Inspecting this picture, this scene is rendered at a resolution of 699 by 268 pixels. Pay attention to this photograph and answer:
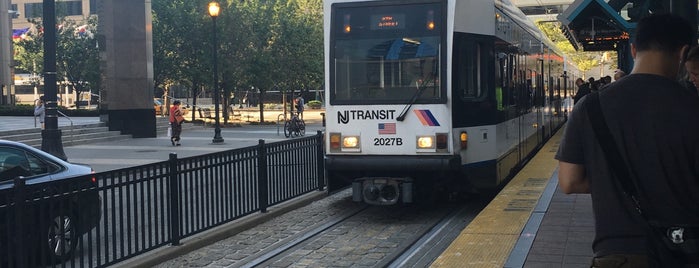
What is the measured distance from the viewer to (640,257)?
255cm

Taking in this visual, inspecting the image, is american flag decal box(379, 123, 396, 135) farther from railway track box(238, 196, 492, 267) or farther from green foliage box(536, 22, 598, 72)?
green foliage box(536, 22, 598, 72)

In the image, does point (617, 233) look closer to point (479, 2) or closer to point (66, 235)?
point (66, 235)

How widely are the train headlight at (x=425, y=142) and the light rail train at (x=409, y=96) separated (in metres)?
0.01

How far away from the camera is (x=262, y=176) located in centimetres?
988

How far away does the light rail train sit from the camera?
9.29 m

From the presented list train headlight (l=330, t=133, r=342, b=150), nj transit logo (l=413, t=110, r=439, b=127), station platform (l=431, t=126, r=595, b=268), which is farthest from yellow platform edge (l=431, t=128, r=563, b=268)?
train headlight (l=330, t=133, r=342, b=150)

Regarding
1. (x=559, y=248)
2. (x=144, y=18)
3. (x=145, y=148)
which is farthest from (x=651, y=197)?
(x=144, y=18)

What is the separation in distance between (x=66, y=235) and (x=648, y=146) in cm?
534

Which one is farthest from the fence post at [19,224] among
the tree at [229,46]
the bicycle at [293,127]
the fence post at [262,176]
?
the tree at [229,46]

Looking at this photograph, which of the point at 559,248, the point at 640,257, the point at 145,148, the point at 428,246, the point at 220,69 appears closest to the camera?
the point at 640,257

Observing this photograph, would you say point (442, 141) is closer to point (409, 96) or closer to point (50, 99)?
point (409, 96)

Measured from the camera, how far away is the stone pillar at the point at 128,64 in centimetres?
2770

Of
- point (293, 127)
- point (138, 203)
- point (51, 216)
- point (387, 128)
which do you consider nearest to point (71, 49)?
point (293, 127)

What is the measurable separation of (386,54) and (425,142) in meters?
1.24
